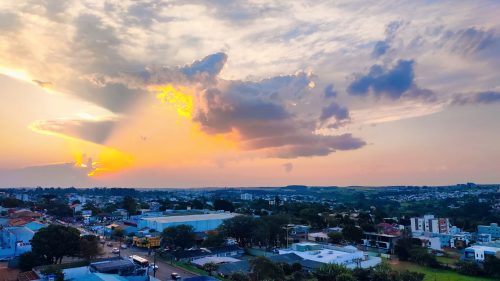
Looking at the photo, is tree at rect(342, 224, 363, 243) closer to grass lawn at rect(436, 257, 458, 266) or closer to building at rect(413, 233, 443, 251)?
building at rect(413, 233, 443, 251)

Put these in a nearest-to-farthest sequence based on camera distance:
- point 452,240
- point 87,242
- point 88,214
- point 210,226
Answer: point 87,242 → point 452,240 → point 210,226 → point 88,214

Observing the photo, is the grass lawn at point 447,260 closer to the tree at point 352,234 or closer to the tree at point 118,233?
the tree at point 352,234

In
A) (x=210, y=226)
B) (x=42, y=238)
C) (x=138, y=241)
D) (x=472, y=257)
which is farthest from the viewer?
(x=210, y=226)

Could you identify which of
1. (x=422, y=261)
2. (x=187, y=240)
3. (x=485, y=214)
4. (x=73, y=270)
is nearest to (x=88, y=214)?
(x=187, y=240)

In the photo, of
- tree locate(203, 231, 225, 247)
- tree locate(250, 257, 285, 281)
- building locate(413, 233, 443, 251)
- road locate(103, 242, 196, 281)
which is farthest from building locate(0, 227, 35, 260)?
building locate(413, 233, 443, 251)

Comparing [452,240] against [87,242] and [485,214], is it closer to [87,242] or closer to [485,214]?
[485,214]
